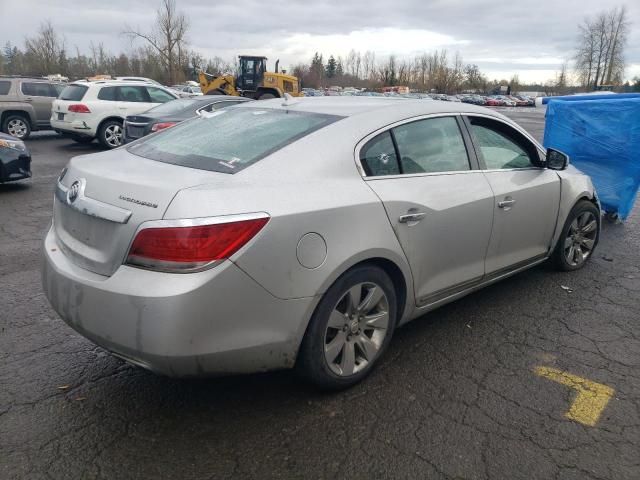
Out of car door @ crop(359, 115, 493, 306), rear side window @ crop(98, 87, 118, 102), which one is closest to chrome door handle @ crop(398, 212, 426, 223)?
car door @ crop(359, 115, 493, 306)

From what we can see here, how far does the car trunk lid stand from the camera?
2344 millimetres

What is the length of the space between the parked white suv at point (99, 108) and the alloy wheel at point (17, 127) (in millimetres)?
1782

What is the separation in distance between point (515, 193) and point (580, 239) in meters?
1.53

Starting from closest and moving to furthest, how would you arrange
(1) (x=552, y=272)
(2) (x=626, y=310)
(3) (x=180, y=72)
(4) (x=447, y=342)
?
(4) (x=447, y=342) → (2) (x=626, y=310) → (1) (x=552, y=272) → (3) (x=180, y=72)

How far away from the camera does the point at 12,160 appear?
304 inches

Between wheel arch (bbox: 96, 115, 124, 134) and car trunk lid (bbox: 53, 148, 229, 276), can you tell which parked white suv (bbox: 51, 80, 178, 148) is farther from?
car trunk lid (bbox: 53, 148, 229, 276)

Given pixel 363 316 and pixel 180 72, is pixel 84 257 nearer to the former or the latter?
pixel 363 316

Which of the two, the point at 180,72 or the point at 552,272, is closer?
the point at 552,272

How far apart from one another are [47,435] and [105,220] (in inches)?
41.6

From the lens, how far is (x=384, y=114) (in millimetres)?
3195

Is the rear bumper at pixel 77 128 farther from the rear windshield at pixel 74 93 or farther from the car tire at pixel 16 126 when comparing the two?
the car tire at pixel 16 126

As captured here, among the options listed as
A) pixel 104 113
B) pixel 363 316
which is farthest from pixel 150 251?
pixel 104 113

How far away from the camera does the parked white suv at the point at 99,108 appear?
12.7 meters

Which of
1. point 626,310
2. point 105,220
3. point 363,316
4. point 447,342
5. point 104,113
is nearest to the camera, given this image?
point 105,220
